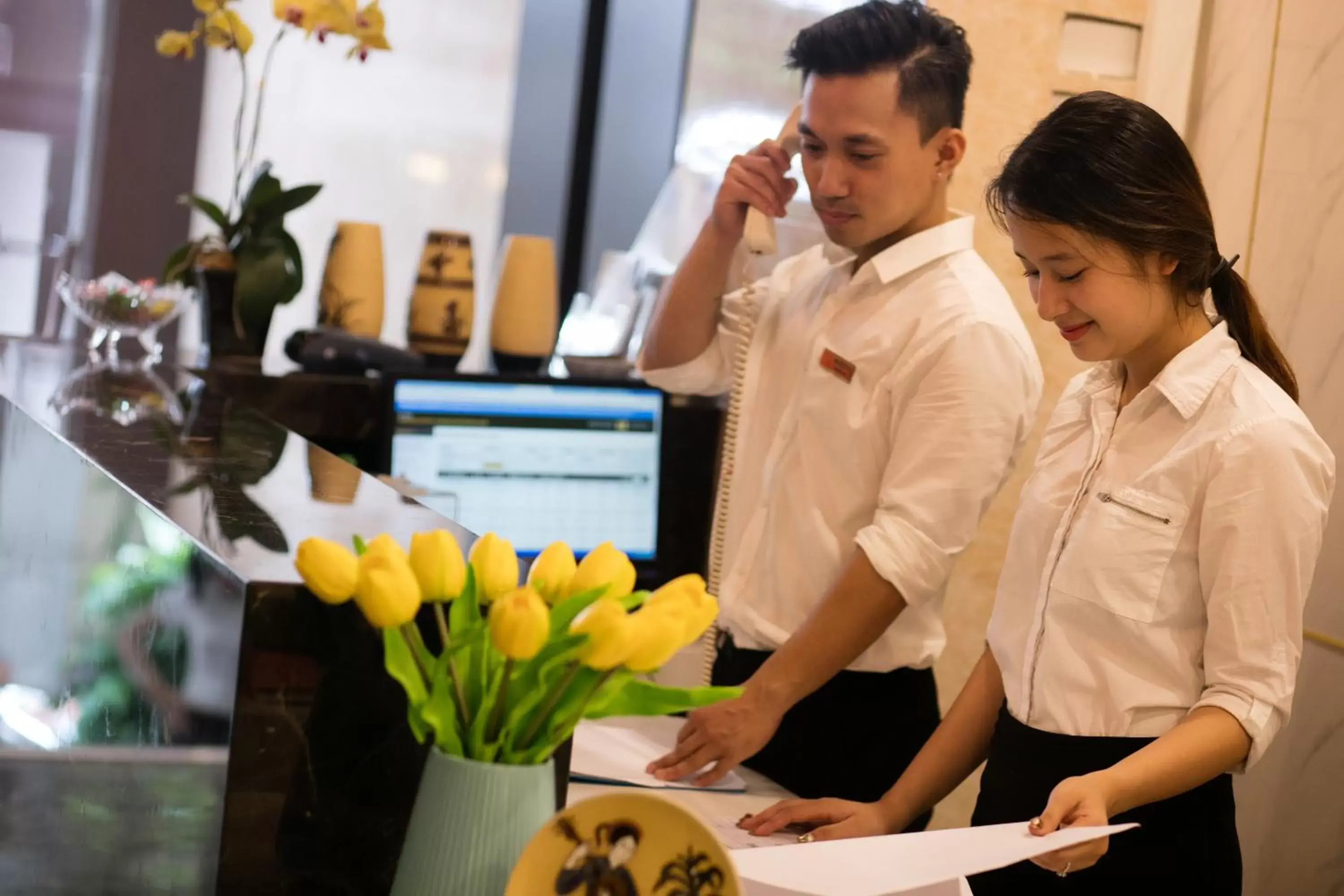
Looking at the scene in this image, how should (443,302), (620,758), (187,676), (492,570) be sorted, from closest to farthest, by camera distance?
(492,570)
(187,676)
(620,758)
(443,302)

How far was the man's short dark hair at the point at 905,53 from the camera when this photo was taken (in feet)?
6.16

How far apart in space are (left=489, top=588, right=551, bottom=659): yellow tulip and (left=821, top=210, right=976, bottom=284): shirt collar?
1.21 metres

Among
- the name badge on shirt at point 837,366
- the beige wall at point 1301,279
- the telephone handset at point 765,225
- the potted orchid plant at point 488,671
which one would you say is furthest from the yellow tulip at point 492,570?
the beige wall at point 1301,279

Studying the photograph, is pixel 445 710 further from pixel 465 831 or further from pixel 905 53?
pixel 905 53

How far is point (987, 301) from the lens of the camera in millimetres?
1862

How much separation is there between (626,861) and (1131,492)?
801 millimetres

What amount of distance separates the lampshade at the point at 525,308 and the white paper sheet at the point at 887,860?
179cm

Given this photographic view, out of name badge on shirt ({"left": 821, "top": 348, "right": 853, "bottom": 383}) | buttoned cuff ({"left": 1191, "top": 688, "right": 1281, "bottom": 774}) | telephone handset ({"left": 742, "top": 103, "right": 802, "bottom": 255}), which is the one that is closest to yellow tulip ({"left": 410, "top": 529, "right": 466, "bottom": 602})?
buttoned cuff ({"left": 1191, "top": 688, "right": 1281, "bottom": 774})

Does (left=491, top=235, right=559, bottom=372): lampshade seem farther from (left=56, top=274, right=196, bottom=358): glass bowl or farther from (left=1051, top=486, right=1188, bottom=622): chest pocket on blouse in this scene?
(left=1051, top=486, right=1188, bottom=622): chest pocket on blouse

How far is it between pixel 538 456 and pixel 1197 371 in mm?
1449

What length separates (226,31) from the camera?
100 inches

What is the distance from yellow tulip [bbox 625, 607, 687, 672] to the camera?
856mm

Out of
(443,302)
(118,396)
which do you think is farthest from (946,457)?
(443,302)

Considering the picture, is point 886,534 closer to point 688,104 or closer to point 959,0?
point 959,0
